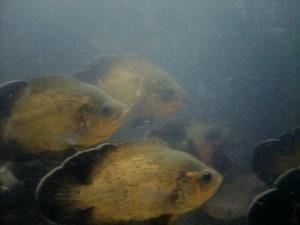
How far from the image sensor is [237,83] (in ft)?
64.1

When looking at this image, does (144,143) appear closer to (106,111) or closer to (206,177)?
(206,177)

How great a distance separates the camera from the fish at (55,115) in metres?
3.87

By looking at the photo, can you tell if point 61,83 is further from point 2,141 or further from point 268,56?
point 268,56

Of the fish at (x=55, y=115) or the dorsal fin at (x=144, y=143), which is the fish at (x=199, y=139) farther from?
the dorsal fin at (x=144, y=143)

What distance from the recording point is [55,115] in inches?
158

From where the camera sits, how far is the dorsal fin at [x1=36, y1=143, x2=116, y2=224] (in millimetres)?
3039

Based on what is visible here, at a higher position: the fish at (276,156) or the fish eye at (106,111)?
the fish eye at (106,111)

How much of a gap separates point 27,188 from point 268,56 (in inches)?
639

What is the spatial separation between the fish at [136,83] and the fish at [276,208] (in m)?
3.75

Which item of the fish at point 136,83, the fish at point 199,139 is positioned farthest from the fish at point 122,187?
the fish at point 136,83

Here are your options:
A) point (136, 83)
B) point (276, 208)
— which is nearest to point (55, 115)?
point (276, 208)

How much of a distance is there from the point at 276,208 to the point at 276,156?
185cm

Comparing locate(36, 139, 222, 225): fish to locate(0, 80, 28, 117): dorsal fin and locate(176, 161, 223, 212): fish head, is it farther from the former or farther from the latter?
locate(0, 80, 28, 117): dorsal fin

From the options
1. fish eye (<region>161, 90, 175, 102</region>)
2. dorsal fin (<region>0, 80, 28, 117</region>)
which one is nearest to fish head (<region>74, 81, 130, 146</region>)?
dorsal fin (<region>0, 80, 28, 117</region>)
